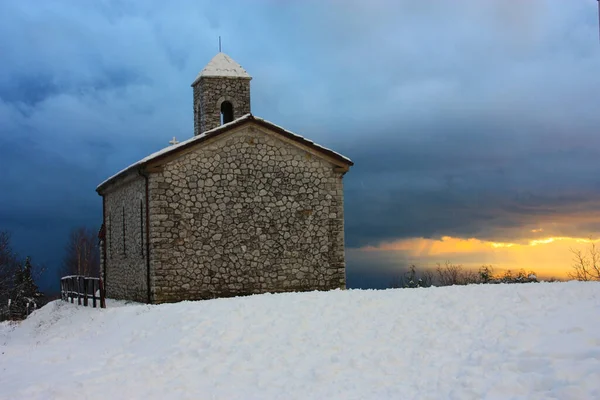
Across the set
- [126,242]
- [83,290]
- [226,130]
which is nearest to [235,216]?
[226,130]

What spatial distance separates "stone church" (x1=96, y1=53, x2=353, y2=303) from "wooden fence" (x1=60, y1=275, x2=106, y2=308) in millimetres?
1395

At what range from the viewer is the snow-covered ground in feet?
31.0

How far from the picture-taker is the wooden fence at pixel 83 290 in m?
20.7

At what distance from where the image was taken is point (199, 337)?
13773 millimetres

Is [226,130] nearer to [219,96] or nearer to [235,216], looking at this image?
[235,216]

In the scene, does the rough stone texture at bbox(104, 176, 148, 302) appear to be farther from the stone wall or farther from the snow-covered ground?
the snow-covered ground

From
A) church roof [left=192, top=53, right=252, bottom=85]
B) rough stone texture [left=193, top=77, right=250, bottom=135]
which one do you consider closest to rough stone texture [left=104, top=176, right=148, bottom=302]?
rough stone texture [left=193, top=77, right=250, bottom=135]

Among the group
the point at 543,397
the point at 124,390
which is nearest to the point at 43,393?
the point at 124,390

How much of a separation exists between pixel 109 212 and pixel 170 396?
18139 mm

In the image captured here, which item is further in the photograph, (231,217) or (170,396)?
(231,217)

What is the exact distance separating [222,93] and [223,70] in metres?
1.06

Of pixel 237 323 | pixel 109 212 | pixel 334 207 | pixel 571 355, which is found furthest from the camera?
pixel 109 212

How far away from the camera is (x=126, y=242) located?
24.0 metres

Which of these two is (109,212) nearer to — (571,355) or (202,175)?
(202,175)
